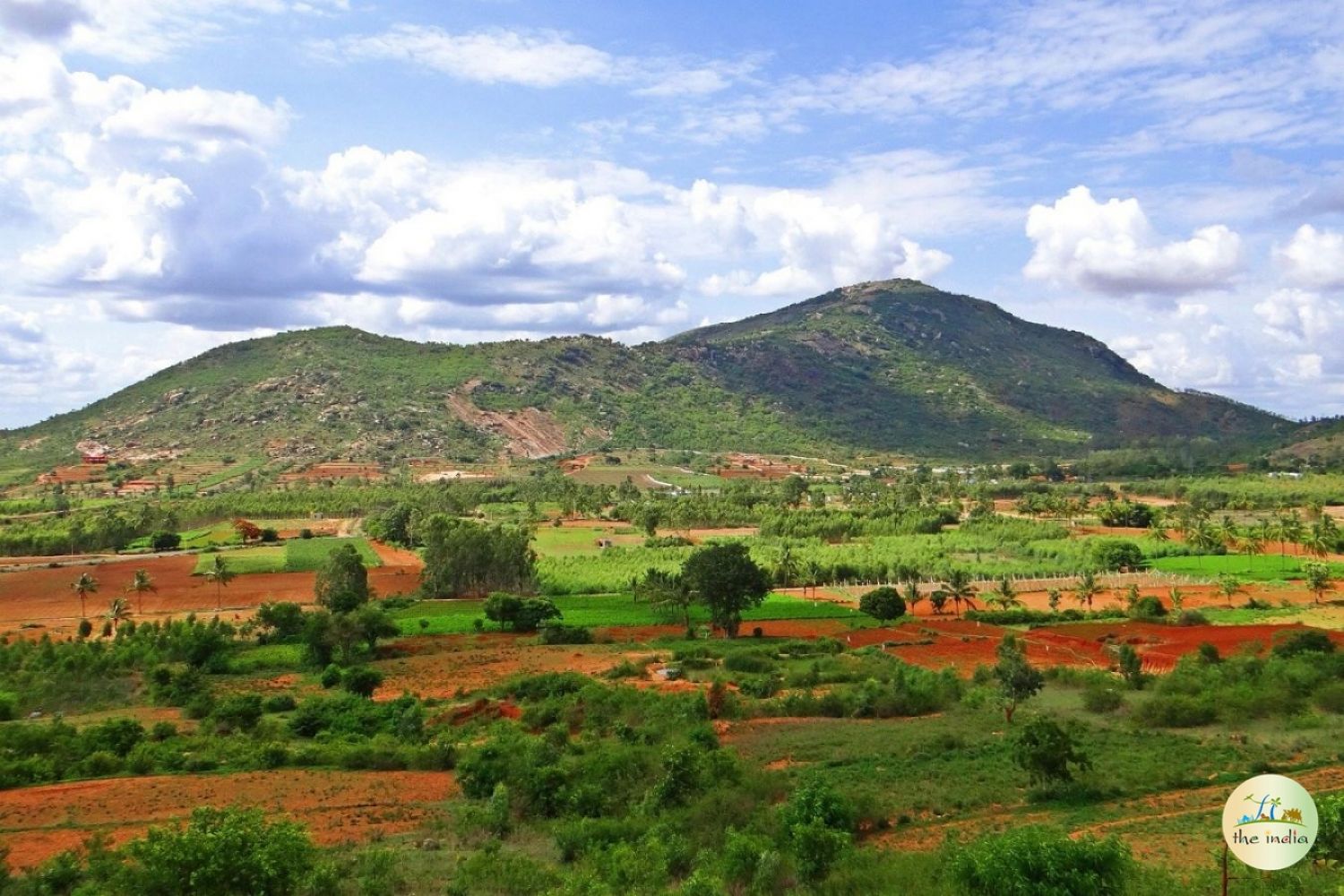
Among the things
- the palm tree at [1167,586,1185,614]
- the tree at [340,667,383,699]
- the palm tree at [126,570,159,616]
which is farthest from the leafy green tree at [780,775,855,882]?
the palm tree at [126,570,159,616]

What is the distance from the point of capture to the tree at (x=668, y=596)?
6434cm

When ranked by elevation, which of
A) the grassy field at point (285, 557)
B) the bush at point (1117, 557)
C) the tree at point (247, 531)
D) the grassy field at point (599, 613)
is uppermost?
the tree at point (247, 531)

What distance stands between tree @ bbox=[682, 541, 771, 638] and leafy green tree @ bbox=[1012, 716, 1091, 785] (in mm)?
33199

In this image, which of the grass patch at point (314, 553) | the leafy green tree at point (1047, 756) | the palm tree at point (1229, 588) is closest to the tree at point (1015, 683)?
the leafy green tree at point (1047, 756)

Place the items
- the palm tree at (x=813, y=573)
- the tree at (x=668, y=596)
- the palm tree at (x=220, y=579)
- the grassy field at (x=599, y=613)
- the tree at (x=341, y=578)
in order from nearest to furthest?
the tree at (x=668, y=596) < the grassy field at (x=599, y=613) < the tree at (x=341, y=578) < the palm tree at (x=220, y=579) < the palm tree at (x=813, y=573)

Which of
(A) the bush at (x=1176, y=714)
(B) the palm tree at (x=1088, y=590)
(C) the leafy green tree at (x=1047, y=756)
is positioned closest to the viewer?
(C) the leafy green tree at (x=1047, y=756)

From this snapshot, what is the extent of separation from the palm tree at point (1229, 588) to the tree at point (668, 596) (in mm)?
40232

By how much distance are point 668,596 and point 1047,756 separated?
1585 inches

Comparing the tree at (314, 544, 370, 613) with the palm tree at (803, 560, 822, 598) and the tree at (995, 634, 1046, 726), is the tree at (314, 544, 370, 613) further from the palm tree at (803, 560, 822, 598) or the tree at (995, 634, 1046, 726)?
the tree at (995, 634, 1046, 726)

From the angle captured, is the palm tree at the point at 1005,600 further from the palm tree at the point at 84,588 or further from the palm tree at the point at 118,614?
the palm tree at the point at 84,588

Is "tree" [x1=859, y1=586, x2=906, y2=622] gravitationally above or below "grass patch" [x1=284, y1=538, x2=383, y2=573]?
below

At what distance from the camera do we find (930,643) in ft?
184

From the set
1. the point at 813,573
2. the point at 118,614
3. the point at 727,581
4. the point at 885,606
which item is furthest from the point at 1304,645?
the point at 118,614

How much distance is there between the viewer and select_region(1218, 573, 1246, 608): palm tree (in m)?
69.7
